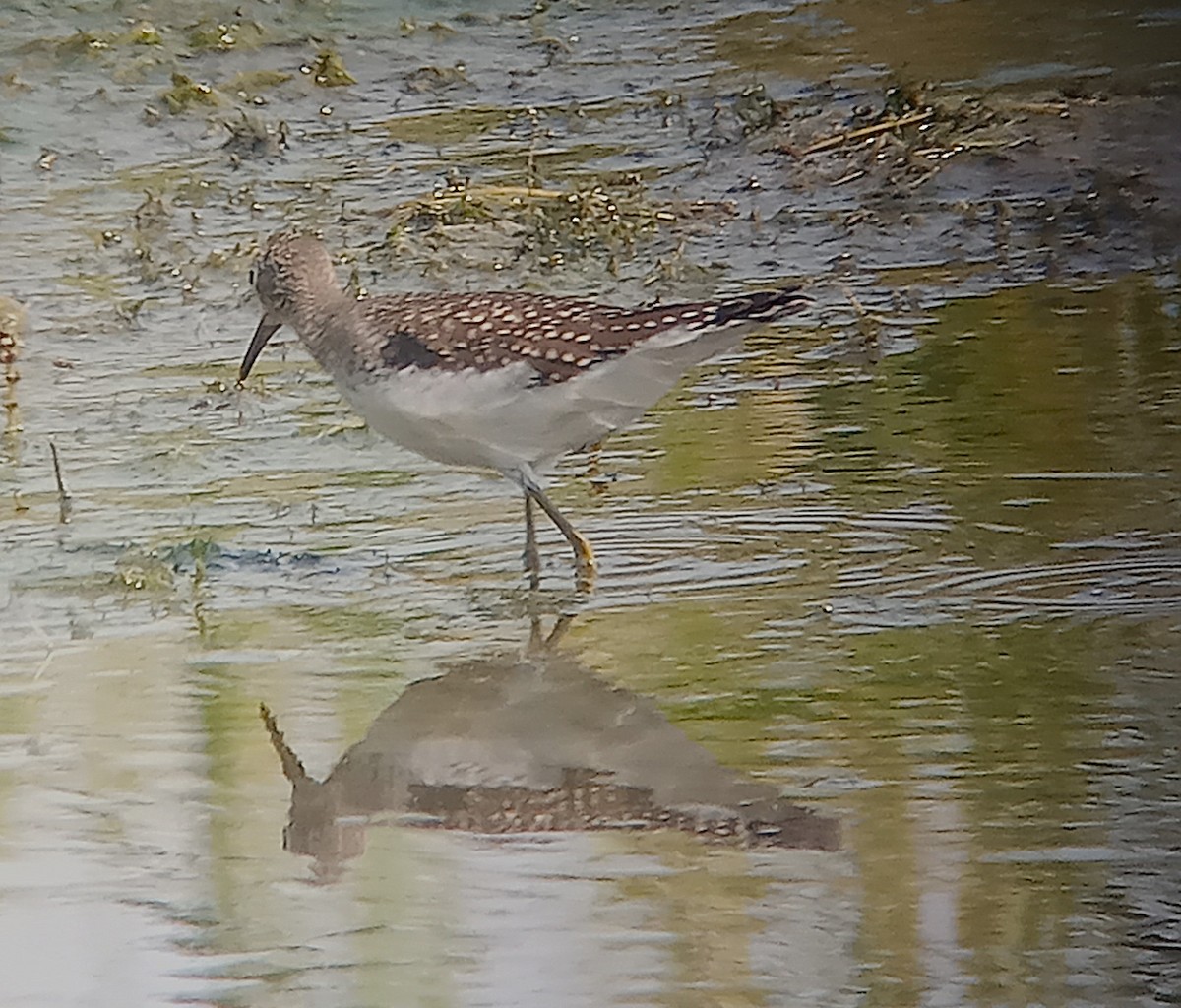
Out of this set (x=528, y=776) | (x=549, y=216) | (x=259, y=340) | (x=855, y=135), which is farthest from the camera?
(x=855, y=135)

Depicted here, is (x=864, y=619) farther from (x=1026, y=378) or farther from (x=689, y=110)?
(x=689, y=110)

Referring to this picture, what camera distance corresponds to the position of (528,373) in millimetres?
5113

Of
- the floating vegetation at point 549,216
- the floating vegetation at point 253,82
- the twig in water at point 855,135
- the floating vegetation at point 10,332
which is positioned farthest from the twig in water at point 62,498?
the floating vegetation at point 253,82

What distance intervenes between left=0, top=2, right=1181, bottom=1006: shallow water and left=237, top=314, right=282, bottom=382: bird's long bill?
0.19m

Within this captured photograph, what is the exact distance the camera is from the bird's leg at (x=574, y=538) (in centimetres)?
495

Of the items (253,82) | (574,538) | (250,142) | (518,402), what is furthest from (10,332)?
(253,82)

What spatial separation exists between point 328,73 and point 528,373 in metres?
4.18

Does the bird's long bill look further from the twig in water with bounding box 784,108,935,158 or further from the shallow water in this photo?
the twig in water with bounding box 784,108,935,158

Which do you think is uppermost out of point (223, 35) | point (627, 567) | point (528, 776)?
point (223, 35)

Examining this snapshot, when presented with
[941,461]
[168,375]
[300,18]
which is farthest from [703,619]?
[300,18]

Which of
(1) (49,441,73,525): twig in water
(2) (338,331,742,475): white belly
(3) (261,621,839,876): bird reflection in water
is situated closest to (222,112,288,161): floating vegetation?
(1) (49,441,73,525): twig in water

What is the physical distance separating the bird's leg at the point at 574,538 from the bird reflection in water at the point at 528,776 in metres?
0.53

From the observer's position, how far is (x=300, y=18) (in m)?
9.53

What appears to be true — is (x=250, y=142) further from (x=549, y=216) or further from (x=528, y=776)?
(x=528, y=776)
